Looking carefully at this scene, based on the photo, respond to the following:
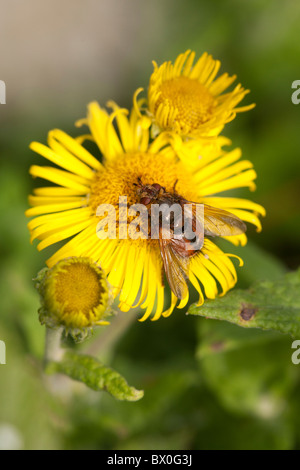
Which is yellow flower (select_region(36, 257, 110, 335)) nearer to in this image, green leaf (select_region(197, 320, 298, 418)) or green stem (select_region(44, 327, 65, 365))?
green stem (select_region(44, 327, 65, 365))

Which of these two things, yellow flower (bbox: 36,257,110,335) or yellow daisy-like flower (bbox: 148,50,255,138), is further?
yellow daisy-like flower (bbox: 148,50,255,138)

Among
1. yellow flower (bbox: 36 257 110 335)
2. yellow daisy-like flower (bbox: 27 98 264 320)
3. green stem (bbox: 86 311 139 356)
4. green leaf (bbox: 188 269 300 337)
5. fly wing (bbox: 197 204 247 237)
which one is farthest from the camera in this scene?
green stem (bbox: 86 311 139 356)

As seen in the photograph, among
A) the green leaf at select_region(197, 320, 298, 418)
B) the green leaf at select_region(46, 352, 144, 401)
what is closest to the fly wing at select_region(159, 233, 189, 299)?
the green leaf at select_region(46, 352, 144, 401)

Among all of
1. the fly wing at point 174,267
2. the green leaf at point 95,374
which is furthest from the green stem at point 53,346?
the fly wing at point 174,267

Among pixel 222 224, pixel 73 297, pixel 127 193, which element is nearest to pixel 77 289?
pixel 73 297

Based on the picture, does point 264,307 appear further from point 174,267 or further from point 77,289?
point 77,289

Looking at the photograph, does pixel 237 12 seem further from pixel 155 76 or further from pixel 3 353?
pixel 3 353
